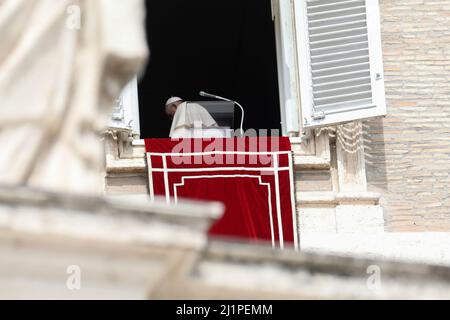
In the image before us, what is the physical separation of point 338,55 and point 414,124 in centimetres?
76

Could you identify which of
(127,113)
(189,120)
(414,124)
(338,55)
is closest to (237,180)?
(127,113)

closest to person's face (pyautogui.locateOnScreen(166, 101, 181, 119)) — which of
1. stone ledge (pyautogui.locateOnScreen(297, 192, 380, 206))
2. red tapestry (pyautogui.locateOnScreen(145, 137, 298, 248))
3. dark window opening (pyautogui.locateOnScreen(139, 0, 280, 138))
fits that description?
red tapestry (pyautogui.locateOnScreen(145, 137, 298, 248))

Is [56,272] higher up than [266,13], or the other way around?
[266,13]

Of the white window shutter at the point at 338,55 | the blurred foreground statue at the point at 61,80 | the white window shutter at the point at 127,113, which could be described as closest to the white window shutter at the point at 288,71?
the white window shutter at the point at 338,55

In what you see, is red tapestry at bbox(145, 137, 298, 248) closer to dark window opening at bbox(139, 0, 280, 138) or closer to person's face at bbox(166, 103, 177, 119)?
person's face at bbox(166, 103, 177, 119)

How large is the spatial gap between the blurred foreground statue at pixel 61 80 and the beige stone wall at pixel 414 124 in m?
7.14

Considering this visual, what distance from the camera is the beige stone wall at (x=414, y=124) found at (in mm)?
15852

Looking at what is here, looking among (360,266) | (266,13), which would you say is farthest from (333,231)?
(266,13)

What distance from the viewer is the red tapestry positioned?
15398 mm

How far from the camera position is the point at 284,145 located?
15.7 metres

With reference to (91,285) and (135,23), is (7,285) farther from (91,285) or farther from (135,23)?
(135,23)

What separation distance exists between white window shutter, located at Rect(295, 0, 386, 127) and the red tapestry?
0.44 meters

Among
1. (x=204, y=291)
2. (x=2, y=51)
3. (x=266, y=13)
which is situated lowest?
(x=204, y=291)

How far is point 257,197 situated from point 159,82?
392 inches
